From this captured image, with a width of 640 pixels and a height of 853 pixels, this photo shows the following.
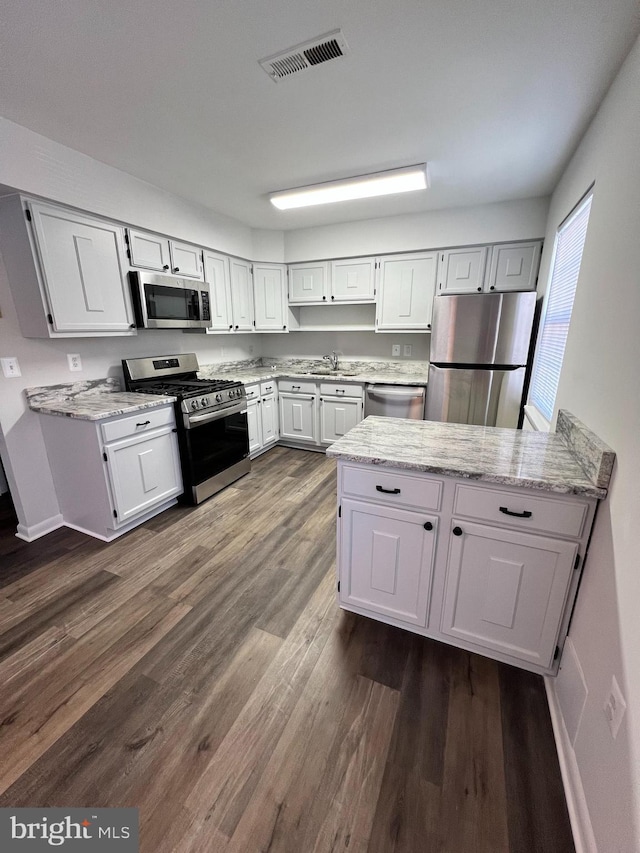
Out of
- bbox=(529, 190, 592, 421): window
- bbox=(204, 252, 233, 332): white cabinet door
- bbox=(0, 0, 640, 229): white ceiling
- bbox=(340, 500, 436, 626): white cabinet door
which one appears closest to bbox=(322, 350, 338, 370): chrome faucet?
bbox=(204, 252, 233, 332): white cabinet door

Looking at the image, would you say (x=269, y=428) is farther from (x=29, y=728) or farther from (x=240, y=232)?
(x=29, y=728)

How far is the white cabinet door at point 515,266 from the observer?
3.18 m

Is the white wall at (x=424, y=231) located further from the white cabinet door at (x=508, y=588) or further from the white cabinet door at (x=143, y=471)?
the white cabinet door at (x=508, y=588)

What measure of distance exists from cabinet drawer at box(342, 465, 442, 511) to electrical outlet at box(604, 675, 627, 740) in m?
0.70

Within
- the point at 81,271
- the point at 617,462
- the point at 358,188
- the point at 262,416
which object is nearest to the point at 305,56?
the point at 358,188

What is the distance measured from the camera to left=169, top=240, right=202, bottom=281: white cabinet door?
305cm

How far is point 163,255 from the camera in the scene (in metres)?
2.96

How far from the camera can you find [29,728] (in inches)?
51.6

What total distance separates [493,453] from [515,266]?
8.43ft

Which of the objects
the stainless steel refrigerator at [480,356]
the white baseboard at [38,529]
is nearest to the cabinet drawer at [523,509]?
the stainless steel refrigerator at [480,356]

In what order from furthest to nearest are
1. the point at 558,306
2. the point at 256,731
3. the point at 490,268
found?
the point at 490,268, the point at 558,306, the point at 256,731

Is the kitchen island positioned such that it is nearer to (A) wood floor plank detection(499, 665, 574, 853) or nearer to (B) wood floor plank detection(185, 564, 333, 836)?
(A) wood floor plank detection(499, 665, 574, 853)

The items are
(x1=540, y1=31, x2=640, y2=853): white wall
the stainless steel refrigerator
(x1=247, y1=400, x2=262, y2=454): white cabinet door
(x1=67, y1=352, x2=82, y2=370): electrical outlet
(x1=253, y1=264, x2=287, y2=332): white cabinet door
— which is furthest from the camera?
(x1=253, y1=264, x2=287, y2=332): white cabinet door
